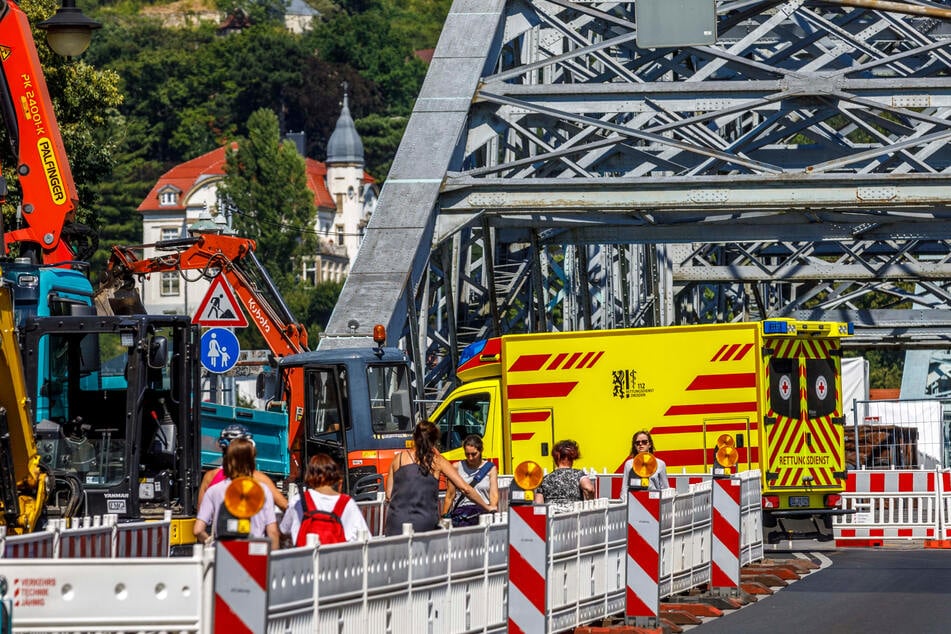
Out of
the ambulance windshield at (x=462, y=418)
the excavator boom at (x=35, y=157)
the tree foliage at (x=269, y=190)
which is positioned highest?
the tree foliage at (x=269, y=190)

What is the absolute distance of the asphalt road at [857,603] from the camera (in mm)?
15656

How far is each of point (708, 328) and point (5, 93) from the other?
7.76 metres

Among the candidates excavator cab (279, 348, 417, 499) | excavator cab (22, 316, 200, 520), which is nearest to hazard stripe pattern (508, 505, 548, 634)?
excavator cab (22, 316, 200, 520)

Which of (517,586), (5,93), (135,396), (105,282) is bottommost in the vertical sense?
(517,586)

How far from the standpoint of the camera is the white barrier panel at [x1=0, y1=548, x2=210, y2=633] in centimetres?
964

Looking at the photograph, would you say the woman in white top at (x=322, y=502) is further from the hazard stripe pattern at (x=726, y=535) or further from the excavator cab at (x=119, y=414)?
the hazard stripe pattern at (x=726, y=535)

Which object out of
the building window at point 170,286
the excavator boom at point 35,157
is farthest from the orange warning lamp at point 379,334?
the building window at point 170,286

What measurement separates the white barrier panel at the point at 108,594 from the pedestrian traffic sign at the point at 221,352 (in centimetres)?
1335

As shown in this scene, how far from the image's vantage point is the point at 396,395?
23312 millimetres

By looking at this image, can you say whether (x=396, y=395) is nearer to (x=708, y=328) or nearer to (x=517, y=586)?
(x=708, y=328)

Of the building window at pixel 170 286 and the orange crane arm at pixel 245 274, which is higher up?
the building window at pixel 170 286

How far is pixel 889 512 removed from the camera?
86.8ft

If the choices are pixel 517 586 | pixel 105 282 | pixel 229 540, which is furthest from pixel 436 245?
pixel 229 540

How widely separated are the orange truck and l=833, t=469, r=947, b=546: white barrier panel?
2977mm
